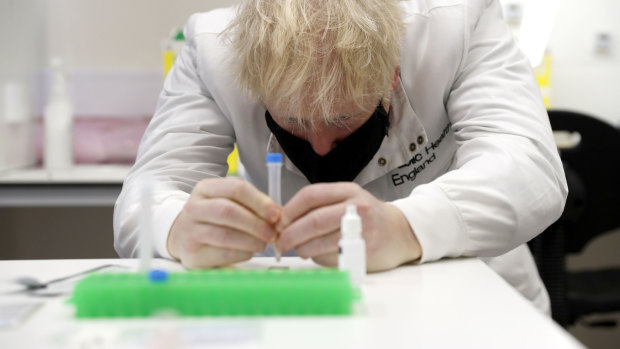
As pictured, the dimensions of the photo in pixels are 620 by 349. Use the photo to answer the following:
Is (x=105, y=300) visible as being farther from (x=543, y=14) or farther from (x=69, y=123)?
(x=543, y=14)

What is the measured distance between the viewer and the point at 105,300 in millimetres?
689

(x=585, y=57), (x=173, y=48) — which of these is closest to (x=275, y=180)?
(x=173, y=48)

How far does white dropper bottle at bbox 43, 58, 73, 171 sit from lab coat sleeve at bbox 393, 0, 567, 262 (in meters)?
1.32

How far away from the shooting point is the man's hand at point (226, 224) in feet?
2.80

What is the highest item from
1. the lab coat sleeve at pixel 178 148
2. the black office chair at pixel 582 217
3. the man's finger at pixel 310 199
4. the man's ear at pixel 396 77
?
the man's ear at pixel 396 77

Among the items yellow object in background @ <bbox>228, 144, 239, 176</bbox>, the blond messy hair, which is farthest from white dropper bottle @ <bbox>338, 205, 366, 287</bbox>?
yellow object in background @ <bbox>228, 144, 239, 176</bbox>

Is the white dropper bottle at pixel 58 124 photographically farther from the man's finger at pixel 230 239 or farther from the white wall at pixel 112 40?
the man's finger at pixel 230 239

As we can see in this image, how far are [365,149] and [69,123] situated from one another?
1262 mm

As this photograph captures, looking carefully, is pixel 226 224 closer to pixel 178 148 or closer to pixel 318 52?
pixel 318 52

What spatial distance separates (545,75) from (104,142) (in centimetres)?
158

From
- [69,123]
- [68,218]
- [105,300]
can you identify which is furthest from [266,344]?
[68,218]

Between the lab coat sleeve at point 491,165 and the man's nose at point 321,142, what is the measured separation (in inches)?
8.7

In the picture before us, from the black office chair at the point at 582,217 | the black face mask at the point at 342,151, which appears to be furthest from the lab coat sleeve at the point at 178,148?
the black office chair at the point at 582,217

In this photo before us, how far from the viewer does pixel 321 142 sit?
1.18 metres
